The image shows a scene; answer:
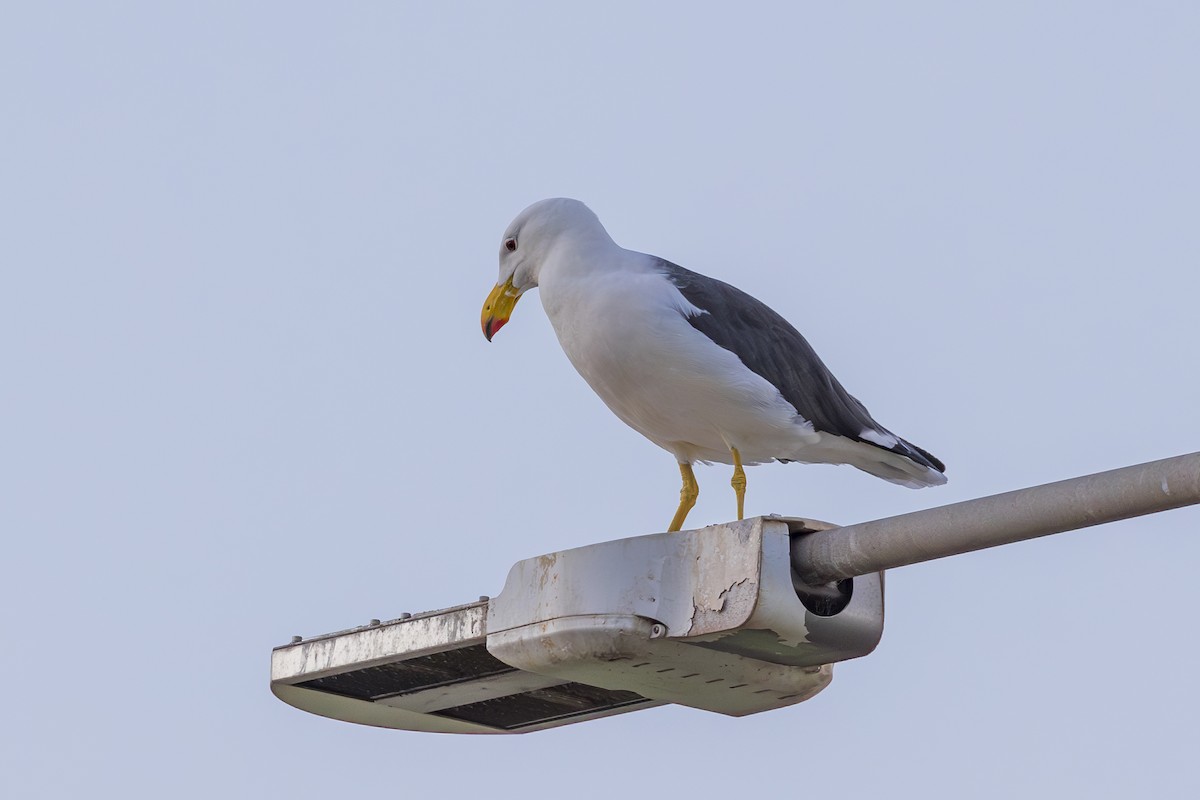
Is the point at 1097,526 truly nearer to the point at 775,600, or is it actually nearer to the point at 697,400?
the point at 775,600

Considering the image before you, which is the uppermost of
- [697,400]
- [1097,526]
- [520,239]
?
[520,239]

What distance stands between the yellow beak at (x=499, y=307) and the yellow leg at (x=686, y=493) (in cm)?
118

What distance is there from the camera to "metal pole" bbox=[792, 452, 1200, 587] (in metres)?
5.48

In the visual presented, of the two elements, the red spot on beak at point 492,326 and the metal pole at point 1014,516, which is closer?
the metal pole at point 1014,516

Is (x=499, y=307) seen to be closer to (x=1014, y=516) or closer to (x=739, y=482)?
(x=739, y=482)

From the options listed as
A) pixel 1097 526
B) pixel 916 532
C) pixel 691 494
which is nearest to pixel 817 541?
pixel 916 532

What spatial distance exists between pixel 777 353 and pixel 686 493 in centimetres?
100

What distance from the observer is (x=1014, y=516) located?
5.86 m

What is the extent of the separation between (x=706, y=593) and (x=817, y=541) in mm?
439

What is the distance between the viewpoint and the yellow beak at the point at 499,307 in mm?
10430

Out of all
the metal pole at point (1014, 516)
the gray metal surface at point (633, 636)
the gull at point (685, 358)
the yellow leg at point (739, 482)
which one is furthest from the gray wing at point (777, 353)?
the metal pole at point (1014, 516)

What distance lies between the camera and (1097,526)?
571cm

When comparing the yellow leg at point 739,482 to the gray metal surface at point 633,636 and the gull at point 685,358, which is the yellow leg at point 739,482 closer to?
the gull at point 685,358

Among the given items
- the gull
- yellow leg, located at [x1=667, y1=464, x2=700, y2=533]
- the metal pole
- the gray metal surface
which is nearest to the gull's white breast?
the gull
